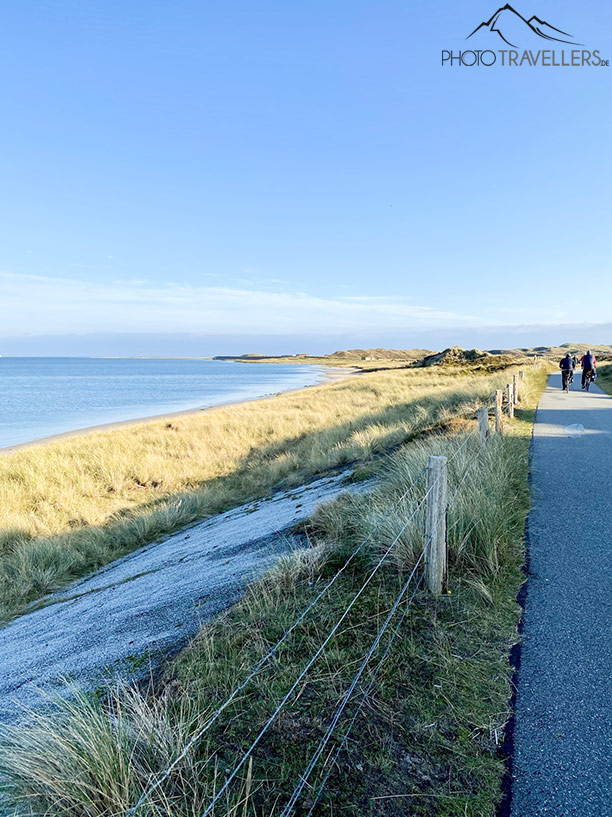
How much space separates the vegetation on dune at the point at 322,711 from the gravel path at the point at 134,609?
0.63 metres

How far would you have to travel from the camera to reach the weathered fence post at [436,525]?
4.08 metres

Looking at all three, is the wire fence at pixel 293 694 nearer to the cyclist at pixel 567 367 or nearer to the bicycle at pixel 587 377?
the cyclist at pixel 567 367

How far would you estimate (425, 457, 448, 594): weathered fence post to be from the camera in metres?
4.08

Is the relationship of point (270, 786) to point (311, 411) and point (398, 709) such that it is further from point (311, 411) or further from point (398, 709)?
point (311, 411)

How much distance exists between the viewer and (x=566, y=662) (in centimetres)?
337

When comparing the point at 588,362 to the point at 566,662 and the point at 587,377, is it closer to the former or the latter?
the point at 587,377

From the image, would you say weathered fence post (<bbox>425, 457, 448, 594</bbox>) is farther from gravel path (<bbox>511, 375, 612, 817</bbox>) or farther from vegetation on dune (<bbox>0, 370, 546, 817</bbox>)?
gravel path (<bbox>511, 375, 612, 817</bbox>)

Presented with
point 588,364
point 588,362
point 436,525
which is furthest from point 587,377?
point 436,525

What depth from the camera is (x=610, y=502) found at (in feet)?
22.4

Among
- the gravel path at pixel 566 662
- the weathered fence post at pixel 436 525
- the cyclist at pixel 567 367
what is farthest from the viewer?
the cyclist at pixel 567 367

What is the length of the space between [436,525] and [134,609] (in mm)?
3437

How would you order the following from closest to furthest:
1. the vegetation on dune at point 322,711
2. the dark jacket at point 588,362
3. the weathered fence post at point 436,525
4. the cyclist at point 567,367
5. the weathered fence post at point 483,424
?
the vegetation on dune at point 322,711 < the weathered fence post at point 436,525 < the weathered fence post at point 483,424 < the dark jacket at point 588,362 < the cyclist at point 567,367

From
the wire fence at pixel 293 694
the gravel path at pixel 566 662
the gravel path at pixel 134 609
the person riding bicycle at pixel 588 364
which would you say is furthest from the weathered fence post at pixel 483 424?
the person riding bicycle at pixel 588 364

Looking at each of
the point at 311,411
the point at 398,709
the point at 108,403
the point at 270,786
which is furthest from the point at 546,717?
the point at 108,403
